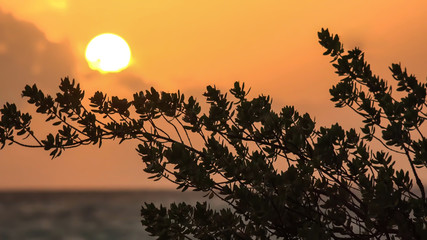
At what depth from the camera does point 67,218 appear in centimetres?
4634

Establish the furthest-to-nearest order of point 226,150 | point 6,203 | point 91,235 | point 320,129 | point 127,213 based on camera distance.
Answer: point 6,203, point 127,213, point 91,235, point 320,129, point 226,150

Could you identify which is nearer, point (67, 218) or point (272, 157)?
point (272, 157)

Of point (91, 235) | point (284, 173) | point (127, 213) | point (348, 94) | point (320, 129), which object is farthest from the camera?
point (127, 213)

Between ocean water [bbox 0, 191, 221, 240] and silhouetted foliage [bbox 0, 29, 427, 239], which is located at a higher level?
ocean water [bbox 0, 191, 221, 240]

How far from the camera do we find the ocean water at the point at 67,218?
3728cm

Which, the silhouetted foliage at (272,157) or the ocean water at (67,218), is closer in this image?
the silhouetted foliage at (272,157)

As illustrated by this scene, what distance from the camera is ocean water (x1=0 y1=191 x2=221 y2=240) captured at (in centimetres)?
3728

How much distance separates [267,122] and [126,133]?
1282 mm

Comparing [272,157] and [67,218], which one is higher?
[67,218]

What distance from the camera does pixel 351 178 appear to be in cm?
543

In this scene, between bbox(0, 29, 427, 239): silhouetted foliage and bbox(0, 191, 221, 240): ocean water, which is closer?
bbox(0, 29, 427, 239): silhouetted foliage

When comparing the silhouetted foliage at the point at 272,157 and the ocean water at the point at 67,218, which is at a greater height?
the ocean water at the point at 67,218

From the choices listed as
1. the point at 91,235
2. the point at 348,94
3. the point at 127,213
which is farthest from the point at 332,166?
the point at 127,213

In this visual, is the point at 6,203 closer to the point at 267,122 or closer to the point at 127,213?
the point at 127,213
